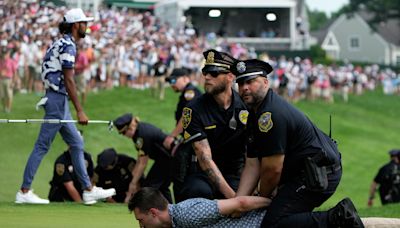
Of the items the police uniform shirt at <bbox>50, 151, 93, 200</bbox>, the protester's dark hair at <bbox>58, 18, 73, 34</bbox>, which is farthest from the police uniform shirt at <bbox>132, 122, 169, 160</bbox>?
the protester's dark hair at <bbox>58, 18, 73, 34</bbox>

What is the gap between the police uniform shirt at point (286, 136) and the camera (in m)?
7.41

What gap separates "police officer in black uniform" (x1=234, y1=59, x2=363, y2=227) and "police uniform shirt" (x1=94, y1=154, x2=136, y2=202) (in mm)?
6665

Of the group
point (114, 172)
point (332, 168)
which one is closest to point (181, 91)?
point (114, 172)

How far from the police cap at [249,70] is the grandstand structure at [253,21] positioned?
55.9 m

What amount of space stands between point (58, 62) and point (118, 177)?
333cm

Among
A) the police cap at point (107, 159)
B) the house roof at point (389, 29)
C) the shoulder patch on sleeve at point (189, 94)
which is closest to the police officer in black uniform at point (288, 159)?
the shoulder patch on sleeve at point (189, 94)

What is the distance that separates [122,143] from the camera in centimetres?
2558

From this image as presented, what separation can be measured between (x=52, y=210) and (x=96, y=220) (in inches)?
45.0

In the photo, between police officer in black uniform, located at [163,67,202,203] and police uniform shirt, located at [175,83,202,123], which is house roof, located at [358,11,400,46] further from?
police uniform shirt, located at [175,83,202,123]

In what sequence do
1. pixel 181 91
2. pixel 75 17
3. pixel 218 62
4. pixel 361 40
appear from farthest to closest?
1. pixel 361 40
2. pixel 181 91
3. pixel 75 17
4. pixel 218 62

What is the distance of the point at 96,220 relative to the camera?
33.5 feet

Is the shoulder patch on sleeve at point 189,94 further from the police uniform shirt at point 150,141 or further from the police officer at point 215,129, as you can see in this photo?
the police officer at point 215,129

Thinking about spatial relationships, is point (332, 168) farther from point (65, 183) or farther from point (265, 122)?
point (65, 183)

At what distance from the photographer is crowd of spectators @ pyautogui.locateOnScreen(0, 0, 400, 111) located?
28.0m
